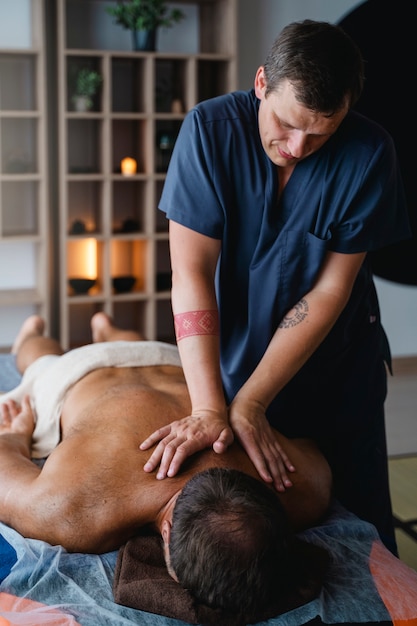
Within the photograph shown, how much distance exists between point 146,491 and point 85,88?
3214 millimetres

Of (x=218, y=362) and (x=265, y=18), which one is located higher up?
(x=265, y=18)

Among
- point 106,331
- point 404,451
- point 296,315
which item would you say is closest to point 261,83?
point 296,315

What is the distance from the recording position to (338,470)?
216 centimetres

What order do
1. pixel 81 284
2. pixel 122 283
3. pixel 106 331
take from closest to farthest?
pixel 106 331 < pixel 81 284 < pixel 122 283

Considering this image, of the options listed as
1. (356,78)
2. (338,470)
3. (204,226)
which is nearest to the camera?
(356,78)

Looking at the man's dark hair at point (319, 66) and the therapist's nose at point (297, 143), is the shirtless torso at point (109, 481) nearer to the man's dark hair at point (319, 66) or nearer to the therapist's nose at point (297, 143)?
the therapist's nose at point (297, 143)

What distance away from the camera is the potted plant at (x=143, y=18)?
436 centimetres

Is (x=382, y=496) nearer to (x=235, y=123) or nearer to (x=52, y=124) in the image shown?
(x=235, y=123)

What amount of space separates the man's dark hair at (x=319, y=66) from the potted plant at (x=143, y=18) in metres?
3.01

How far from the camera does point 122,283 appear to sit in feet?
15.4

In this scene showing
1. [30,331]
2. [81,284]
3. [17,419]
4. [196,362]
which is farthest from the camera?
[81,284]

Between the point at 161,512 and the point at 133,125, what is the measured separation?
3.46 meters

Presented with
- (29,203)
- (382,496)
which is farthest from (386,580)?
(29,203)

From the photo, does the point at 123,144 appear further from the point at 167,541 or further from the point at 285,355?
the point at 167,541
